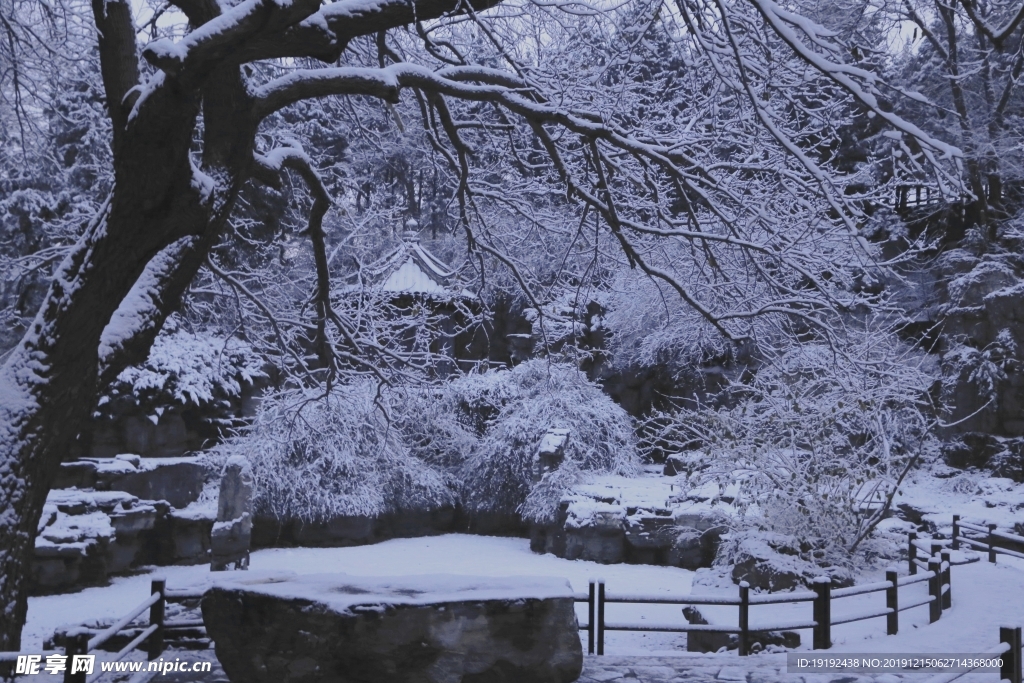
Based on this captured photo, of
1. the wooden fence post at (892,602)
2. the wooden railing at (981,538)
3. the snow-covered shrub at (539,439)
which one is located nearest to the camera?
the wooden fence post at (892,602)

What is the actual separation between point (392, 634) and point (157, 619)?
2485 millimetres

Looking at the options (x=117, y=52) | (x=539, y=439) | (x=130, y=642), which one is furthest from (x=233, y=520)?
(x=117, y=52)

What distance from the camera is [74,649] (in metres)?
4.06

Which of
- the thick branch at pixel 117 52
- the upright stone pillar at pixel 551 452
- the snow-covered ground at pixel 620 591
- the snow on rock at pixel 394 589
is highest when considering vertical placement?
the thick branch at pixel 117 52

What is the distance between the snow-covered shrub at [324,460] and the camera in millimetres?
14523

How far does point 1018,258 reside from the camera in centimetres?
1727

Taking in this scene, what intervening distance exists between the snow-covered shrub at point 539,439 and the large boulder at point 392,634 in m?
10.5

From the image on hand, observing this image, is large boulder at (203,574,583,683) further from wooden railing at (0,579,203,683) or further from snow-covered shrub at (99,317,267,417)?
snow-covered shrub at (99,317,267,417)

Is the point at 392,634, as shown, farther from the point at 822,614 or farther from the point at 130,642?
the point at 822,614

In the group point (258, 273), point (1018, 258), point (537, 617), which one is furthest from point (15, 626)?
point (1018, 258)

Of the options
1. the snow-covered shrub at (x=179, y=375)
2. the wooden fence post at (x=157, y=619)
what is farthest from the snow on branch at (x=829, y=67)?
the snow-covered shrub at (x=179, y=375)

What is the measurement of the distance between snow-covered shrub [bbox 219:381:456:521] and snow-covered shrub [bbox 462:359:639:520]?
177 cm

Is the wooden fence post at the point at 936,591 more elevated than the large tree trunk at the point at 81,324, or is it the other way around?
the large tree trunk at the point at 81,324

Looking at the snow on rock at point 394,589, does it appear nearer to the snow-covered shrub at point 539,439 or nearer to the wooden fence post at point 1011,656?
the wooden fence post at point 1011,656
